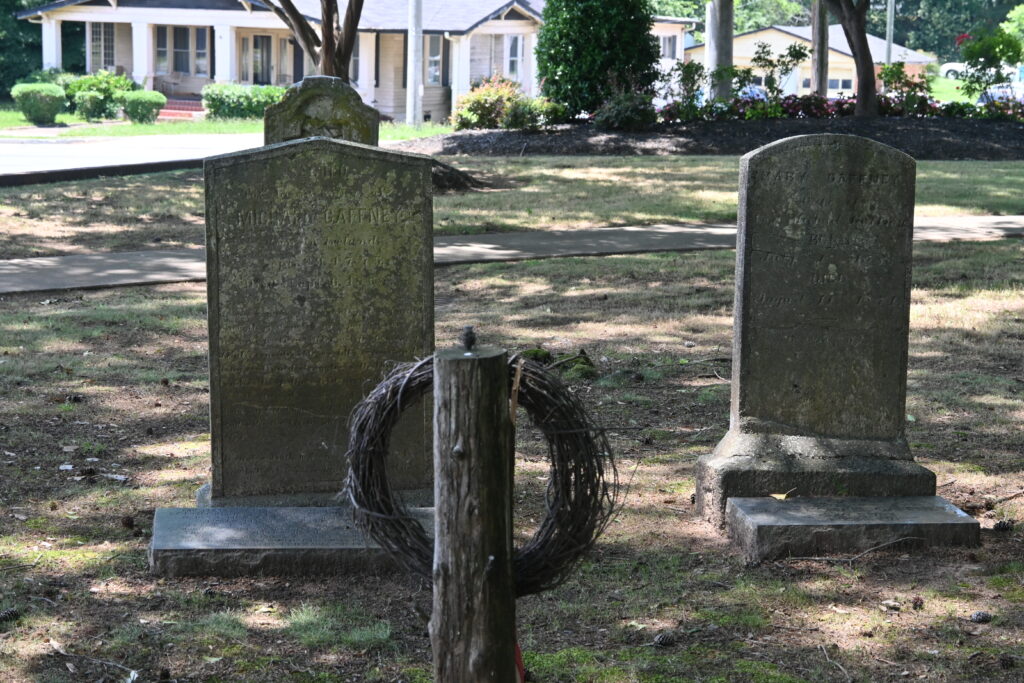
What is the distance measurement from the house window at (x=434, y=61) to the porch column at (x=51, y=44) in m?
14.0

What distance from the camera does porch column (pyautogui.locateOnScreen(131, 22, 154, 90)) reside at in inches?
1925

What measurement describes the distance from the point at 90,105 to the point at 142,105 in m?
3.05

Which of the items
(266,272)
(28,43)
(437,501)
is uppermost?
(28,43)

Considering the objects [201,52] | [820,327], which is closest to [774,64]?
[820,327]

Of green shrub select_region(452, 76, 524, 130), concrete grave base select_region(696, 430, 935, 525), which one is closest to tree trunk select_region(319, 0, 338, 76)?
green shrub select_region(452, 76, 524, 130)

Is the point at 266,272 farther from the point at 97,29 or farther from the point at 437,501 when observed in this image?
the point at 97,29

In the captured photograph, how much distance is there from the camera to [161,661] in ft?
14.1

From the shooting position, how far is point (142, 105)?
131ft

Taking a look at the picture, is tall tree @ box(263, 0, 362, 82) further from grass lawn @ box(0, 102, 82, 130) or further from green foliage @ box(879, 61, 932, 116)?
grass lawn @ box(0, 102, 82, 130)

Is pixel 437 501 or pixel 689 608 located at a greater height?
pixel 437 501

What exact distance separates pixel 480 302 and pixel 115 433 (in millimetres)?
4250

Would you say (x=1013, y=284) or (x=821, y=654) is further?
(x=1013, y=284)

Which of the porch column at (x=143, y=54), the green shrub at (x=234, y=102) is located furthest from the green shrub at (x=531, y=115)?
the porch column at (x=143, y=54)

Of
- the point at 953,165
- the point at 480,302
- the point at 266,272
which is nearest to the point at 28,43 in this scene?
the point at 953,165
